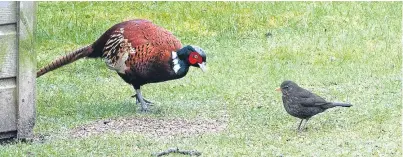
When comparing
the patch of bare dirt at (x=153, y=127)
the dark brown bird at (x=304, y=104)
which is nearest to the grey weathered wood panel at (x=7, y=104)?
the patch of bare dirt at (x=153, y=127)

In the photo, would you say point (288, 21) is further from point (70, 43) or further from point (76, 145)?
point (76, 145)

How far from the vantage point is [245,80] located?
450 inches

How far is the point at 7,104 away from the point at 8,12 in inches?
30.1

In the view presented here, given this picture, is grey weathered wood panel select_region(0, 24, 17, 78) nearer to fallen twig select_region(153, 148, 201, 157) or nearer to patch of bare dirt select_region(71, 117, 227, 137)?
patch of bare dirt select_region(71, 117, 227, 137)

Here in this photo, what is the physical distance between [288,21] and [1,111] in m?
6.38

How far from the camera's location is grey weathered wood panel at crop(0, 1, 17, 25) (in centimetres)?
836

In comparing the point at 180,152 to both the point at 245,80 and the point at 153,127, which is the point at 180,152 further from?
the point at 245,80

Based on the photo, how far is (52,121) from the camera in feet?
31.6

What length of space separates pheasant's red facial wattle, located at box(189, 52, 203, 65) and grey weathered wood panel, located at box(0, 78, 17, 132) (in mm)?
1829

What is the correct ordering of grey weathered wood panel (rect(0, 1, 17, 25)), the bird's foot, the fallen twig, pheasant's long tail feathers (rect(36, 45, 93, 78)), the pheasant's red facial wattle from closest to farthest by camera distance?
the fallen twig, grey weathered wood panel (rect(0, 1, 17, 25)), the pheasant's red facial wattle, the bird's foot, pheasant's long tail feathers (rect(36, 45, 93, 78))

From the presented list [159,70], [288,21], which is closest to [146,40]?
[159,70]

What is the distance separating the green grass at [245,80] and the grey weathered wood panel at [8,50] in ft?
2.06

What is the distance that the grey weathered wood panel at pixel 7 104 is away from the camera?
8.53 m

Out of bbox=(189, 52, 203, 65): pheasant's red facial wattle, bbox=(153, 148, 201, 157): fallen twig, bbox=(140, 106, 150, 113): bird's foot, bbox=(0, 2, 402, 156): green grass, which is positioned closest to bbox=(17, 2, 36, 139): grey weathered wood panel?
bbox=(0, 2, 402, 156): green grass
